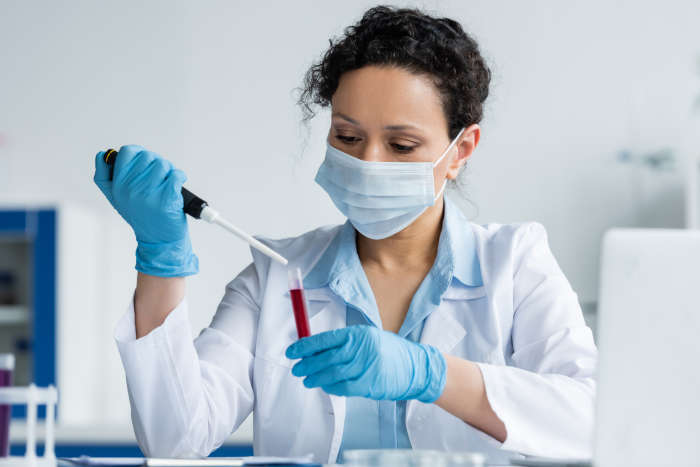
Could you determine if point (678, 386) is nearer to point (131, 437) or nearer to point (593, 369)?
point (593, 369)

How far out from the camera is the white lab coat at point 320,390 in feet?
3.89

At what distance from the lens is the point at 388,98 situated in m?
1.38

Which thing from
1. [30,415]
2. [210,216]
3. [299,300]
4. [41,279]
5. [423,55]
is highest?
[423,55]

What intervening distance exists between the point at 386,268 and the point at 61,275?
1.74 meters

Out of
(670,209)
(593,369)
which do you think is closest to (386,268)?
(593,369)

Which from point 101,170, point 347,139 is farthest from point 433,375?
point 101,170

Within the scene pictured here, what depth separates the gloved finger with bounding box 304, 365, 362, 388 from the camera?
1.07 metres

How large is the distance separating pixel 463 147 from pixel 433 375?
591mm

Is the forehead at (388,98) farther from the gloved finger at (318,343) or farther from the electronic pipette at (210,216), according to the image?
the gloved finger at (318,343)

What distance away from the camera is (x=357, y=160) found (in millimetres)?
1415

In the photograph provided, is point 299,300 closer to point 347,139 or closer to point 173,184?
point 173,184

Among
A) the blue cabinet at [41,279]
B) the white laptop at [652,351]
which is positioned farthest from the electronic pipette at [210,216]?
the blue cabinet at [41,279]

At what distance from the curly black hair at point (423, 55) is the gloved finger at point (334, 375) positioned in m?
0.59

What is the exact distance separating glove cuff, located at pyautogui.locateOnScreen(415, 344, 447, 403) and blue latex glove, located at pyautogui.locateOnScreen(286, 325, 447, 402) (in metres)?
0.02
